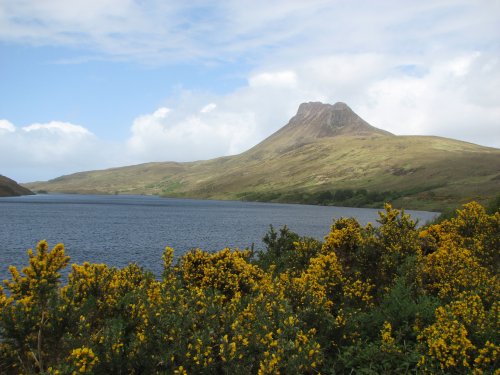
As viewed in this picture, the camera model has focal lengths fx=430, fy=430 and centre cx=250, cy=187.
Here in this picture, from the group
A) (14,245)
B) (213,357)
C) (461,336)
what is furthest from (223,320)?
(14,245)

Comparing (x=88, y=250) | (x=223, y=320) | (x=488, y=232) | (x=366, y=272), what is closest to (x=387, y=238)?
(x=366, y=272)

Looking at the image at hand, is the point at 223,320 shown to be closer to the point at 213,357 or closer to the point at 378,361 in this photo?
the point at 213,357

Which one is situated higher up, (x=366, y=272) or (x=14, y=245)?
(x=366, y=272)

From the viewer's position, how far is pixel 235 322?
11.1 meters

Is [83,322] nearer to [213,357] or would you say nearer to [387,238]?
[213,357]

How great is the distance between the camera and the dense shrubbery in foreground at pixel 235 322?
10555 mm

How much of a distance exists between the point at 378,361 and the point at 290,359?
12.1ft

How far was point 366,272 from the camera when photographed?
2019 cm

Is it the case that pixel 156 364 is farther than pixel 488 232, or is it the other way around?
pixel 488 232

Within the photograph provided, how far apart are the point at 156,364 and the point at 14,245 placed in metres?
68.7

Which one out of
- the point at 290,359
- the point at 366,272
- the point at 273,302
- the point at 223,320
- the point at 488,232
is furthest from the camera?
the point at 488,232

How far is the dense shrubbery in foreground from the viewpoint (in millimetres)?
10555

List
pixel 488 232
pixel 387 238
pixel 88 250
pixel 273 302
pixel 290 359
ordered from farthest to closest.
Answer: pixel 88 250 < pixel 488 232 < pixel 387 238 < pixel 273 302 < pixel 290 359

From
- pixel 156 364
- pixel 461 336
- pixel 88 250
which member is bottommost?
pixel 88 250
